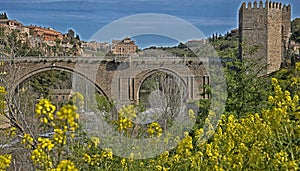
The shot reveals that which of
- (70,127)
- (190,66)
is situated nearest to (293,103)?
(70,127)

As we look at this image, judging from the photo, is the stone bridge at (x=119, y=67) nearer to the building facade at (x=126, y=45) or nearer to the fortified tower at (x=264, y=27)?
the fortified tower at (x=264, y=27)

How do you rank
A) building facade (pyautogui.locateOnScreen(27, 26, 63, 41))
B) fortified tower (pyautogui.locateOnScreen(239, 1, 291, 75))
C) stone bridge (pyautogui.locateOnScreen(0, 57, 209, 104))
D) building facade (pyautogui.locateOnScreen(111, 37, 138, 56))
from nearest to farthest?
building facade (pyautogui.locateOnScreen(111, 37, 138, 56)) → fortified tower (pyautogui.locateOnScreen(239, 1, 291, 75)) → stone bridge (pyautogui.locateOnScreen(0, 57, 209, 104)) → building facade (pyautogui.locateOnScreen(27, 26, 63, 41))

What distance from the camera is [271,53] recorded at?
71.2 feet

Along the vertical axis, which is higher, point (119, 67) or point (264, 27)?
point (264, 27)

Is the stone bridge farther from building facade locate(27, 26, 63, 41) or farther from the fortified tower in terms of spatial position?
building facade locate(27, 26, 63, 41)

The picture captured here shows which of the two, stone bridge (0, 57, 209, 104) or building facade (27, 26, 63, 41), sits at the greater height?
building facade (27, 26, 63, 41)

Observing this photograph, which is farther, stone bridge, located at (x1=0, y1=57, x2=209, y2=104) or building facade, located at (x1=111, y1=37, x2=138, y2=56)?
stone bridge, located at (x1=0, y1=57, x2=209, y2=104)

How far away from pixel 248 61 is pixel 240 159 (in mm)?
3566

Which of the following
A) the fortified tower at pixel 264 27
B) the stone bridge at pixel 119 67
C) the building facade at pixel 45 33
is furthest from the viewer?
the building facade at pixel 45 33

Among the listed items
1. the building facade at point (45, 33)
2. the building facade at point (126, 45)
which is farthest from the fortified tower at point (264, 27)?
the building facade at point (45, 33)

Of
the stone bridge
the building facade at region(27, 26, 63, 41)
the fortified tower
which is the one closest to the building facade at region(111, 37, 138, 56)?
the stone bridge

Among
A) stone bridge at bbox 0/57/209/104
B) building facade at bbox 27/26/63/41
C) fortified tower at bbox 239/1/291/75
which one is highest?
building facade at bbox 27/26/63/41

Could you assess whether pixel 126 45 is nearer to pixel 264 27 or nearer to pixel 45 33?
pixel 264 27

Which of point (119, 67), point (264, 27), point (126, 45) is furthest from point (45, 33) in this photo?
point (126, 45)
